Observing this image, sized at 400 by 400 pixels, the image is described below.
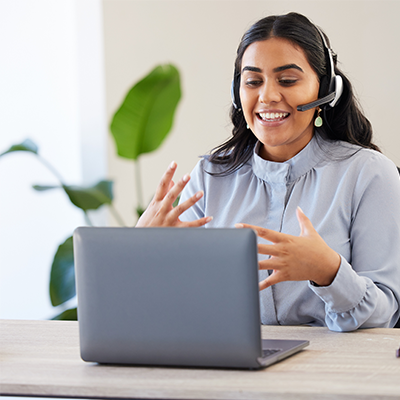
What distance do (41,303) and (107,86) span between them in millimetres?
1246

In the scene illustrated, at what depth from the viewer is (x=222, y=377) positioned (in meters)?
0.78

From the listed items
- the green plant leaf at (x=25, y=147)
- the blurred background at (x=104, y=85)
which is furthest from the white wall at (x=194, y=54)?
the green plant leaf at (x=25, y=147)

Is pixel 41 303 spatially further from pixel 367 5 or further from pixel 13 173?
pixel 367 5

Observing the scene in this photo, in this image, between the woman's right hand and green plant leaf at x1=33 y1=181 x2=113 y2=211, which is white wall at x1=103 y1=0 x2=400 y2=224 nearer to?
green plant leaf at x1=33 y1=181 x2=113 y2=211

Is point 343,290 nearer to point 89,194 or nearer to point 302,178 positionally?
point 302,178

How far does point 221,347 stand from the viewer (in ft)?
2.61

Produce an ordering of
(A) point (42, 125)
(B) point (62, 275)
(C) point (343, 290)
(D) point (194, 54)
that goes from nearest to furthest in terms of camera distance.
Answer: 1. (C) point (343, 290)
2. (B) point (62, 275)
3. (A) point (42, 125)
4. (D) point (194, 54)

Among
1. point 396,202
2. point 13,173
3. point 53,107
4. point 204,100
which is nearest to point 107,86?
point 53,107

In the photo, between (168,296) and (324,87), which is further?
(324,87)

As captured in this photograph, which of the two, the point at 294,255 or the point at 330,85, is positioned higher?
the point at 330,85

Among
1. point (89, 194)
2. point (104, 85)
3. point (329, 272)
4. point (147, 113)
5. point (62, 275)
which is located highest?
point (104, 85)

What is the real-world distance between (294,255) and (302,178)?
48 cm

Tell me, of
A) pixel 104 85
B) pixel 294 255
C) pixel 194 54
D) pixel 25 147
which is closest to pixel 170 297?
pixel 294 255

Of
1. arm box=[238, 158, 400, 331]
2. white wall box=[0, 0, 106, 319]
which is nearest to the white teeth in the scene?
arm box=[238, 158, 400, 331]
